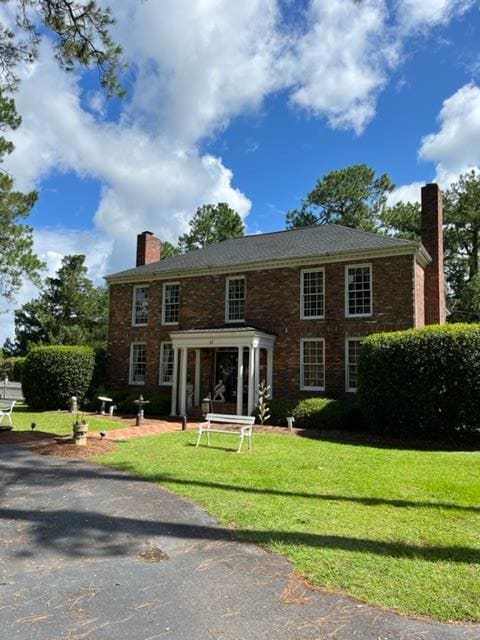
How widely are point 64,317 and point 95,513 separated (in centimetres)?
4171

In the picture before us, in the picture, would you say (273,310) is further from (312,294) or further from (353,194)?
(353,194)

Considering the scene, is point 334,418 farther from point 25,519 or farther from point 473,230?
point 473,230

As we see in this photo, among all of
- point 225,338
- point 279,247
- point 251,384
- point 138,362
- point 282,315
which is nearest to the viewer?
point 251,384

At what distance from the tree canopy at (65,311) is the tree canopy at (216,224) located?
11383mm

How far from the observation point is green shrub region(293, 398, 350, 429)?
52.2 ft

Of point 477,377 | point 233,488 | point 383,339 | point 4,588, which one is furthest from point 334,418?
point 4,588

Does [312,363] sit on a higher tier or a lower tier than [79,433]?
higher

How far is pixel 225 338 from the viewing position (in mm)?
18922

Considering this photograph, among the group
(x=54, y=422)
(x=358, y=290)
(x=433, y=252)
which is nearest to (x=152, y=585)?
(x=54, y=422)

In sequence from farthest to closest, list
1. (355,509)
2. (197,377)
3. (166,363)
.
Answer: (166,363), (197,377), (355,509)

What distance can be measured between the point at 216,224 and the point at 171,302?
23.6 meters

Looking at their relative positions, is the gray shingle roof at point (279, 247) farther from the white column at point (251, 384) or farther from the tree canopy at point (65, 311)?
the tree canopy at point (65, 311)

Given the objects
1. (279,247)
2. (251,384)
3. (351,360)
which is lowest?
(251,384)

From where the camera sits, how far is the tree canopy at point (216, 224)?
Result: 45031mm
